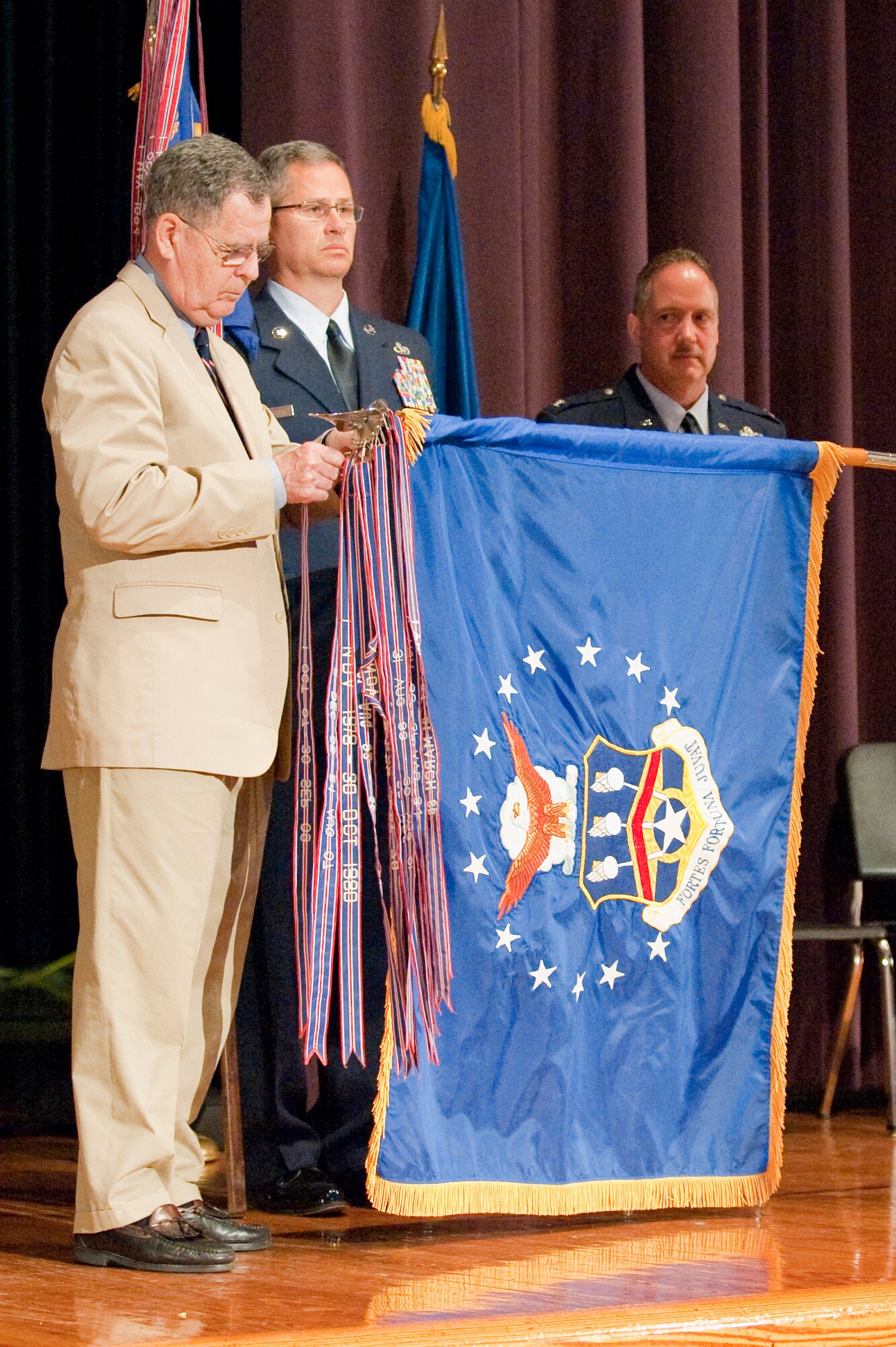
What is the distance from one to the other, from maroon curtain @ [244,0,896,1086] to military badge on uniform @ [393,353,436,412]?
0.56 meters

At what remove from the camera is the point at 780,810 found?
117 inches

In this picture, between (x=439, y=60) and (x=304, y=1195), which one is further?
(x=439, y=60)

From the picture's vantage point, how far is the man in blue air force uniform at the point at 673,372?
3.53 metres

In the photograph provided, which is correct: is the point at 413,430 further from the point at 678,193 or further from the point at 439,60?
the point at 678,193

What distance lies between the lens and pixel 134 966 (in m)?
2.36

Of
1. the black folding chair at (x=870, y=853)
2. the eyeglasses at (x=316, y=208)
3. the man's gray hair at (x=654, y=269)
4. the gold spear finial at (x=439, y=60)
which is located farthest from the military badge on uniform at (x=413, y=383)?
the black folding chair at (x=870, y=853)

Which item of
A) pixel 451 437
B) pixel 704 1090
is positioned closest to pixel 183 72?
pixel 451 437

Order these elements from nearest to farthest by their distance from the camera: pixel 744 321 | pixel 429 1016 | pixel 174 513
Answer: pixel 174 513 < pixel 429 1016 < pixel 744 321

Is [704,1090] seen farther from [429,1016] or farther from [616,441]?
[616,441]

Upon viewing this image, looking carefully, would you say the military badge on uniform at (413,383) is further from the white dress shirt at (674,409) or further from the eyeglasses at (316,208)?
the white dress shirt at (674,409)

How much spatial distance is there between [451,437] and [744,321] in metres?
1.94

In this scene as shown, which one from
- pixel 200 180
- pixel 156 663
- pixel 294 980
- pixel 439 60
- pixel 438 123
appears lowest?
pixel 294 980

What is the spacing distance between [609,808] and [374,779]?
412 millimetres

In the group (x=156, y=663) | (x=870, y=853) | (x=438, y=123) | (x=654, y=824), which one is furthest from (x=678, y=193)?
(x=156, y=663)
